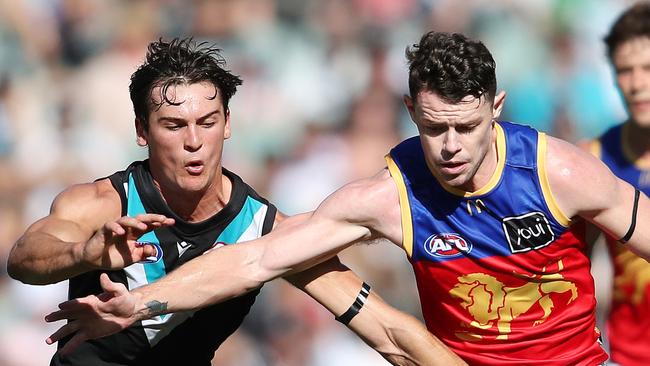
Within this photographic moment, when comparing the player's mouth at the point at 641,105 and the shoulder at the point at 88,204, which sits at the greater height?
the player's mouth at the point at 641,105

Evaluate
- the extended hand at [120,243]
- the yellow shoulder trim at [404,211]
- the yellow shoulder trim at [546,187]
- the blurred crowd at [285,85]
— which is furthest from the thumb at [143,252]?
the blurred crowd at [285,85]

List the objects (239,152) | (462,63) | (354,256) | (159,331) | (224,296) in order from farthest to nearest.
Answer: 1. (239,152)
2. (354,256)
3. (159,331)
4. (224,296)
5. (462,63)

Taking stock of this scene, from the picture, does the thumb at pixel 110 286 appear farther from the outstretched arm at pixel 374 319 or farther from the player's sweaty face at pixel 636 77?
the player's sweaty face at pixel 636 77

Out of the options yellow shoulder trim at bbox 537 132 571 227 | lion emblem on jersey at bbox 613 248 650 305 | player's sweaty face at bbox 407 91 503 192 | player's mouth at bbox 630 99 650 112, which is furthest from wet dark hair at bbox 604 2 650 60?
player's sweaty face at bbox 407 91 503 192

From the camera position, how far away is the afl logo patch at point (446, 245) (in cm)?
469

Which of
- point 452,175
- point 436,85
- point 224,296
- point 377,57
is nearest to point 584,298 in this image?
point 452,175

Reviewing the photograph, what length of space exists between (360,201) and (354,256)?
334 centimetres

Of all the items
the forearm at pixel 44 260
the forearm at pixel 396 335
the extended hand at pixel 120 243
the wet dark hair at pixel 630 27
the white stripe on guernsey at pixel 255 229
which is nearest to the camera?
the extended hand at pixel 120 243

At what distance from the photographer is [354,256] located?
26.1ft

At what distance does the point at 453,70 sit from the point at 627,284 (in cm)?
202

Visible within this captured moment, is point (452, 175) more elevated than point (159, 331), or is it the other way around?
point (452, 175)

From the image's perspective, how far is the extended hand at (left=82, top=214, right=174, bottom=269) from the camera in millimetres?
4172

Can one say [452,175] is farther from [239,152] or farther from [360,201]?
[239,152]

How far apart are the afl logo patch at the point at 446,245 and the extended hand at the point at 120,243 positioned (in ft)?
3.93
